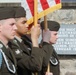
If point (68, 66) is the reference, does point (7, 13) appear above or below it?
above

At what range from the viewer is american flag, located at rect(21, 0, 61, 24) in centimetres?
533

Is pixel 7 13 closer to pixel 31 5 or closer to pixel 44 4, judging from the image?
pixel 31 5

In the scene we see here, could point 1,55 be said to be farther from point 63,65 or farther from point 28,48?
point 63,65

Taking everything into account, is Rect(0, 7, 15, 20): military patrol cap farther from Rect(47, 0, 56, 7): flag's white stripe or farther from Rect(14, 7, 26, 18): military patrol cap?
Rect(47, 0, 56, 7): flag's white stripe

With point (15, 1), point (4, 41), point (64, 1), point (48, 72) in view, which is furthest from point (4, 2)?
point (4, 41)

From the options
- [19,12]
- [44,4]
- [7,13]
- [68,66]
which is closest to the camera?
[7,13]

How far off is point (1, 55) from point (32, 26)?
92 cm

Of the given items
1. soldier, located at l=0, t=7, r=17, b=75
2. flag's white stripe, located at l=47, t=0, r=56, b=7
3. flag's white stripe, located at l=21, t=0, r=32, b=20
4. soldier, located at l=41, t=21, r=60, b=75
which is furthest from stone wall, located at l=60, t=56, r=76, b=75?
soldier, located at l=0, t=7, r=17, b=75

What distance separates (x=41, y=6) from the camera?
17.7 feet

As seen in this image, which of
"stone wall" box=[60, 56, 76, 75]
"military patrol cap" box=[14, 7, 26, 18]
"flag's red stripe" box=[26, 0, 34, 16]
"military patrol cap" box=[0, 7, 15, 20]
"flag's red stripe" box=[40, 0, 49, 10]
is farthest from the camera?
"stone wall" box=[60, 56, 76, 75]

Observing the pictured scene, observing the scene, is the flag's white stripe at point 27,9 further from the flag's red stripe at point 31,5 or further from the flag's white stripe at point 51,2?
the flag's white stripe at point 51,2

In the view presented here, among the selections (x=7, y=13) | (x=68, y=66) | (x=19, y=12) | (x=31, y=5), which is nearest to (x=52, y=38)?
(x=31, y=5)

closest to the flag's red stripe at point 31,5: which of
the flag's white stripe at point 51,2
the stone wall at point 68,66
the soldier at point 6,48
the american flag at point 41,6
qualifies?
the american flag at point 41,6

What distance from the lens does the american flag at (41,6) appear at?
5.33 m
